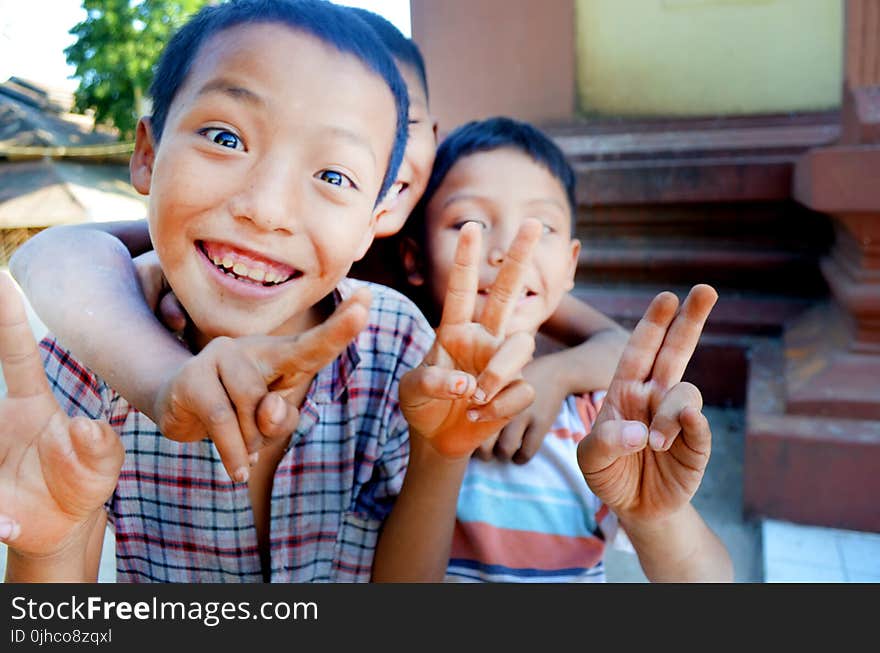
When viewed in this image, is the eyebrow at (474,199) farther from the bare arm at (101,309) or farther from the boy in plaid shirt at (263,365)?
the bare arm at (101,309)

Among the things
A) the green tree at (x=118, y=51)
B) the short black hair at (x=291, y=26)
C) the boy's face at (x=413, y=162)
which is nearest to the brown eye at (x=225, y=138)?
the short black hair at (x=291, y=26)

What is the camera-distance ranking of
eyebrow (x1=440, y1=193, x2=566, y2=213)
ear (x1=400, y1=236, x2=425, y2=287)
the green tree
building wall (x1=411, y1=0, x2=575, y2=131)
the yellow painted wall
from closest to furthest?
1. eyebrow (x1=440, y1=193, x2=566, y2=213)
2. ear (x1=400, y1=236, x2=425, y2=287)
3. the yellow painted wall
4. building wall (x1=411, y1=0, x2=575, y2=131)
5. the green tree

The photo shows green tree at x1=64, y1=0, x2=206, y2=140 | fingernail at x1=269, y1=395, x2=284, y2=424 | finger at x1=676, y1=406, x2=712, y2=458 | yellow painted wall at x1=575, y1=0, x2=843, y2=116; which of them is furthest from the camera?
green tree at x1=64, y1=0, x2=206, y2=140

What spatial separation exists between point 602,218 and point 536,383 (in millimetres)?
1310

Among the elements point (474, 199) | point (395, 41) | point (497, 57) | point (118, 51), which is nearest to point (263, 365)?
point (474, 199)

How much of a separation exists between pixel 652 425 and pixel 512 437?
1.16 feet

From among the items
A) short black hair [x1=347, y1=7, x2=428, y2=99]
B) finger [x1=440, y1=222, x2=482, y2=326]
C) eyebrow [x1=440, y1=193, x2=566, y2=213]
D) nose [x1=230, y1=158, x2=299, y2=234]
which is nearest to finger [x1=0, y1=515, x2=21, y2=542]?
nose [x1=230, y1=158, x2=299, y2=234]

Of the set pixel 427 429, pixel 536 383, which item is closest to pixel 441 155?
pixel 536 383

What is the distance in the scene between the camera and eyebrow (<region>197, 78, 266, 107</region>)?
0.75 metres

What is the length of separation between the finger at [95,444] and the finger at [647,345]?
0.52 metres

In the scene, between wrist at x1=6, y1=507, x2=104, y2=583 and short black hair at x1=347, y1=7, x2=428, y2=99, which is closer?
wrist at x1=6, y1=507, x2=104, y2=583

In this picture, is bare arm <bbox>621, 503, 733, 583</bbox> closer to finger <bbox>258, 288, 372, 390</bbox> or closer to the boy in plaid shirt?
the boy in plaid shirt

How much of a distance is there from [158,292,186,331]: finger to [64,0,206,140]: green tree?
1.64m

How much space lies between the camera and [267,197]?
0.74m
